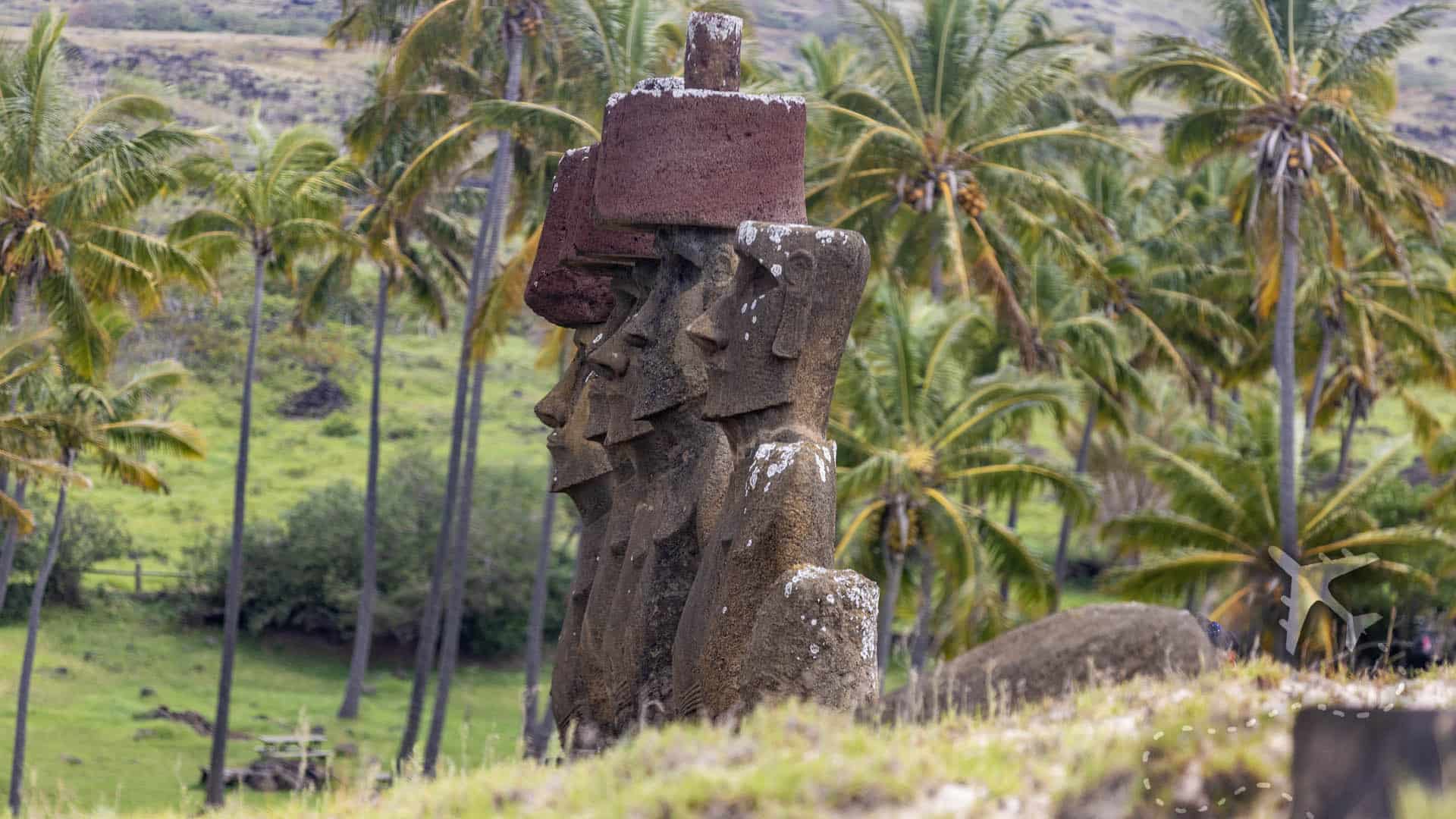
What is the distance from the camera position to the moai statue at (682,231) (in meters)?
7.60

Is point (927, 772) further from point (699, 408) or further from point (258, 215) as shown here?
point (258, 215)

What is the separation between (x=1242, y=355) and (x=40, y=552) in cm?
2576

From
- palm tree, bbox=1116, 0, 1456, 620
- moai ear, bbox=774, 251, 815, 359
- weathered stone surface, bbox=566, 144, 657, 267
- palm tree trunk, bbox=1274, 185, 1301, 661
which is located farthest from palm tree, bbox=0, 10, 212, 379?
moai ear, bbox=774, 251, 815, 359

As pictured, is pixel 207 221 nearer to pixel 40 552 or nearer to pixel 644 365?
pixel 40 552

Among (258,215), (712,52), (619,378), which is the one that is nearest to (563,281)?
(619,378)

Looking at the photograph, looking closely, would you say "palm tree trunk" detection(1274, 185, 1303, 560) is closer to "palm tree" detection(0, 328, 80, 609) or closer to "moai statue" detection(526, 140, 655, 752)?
"moai statue" detection(526, 140, 655, 752)

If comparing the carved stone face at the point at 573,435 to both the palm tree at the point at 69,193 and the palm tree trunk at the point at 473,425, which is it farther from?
the palm tree trunk at the point at 473,425

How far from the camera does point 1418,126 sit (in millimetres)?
86625

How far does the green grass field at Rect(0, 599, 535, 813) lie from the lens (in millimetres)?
24703

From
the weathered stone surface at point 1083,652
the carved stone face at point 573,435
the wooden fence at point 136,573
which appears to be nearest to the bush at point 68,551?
the wooden fence at point 136,573

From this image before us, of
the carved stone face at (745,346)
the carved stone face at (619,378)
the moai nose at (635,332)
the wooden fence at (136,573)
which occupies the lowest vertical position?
the wooden fence at (136,573)

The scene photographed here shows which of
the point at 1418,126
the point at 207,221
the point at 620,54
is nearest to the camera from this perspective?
the point at 620,54

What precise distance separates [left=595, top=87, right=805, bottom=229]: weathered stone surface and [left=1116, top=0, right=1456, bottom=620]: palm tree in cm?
1386

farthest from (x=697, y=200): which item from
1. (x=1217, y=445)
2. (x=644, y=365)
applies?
(x=1217, y=445)
